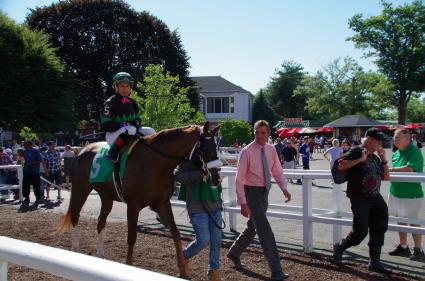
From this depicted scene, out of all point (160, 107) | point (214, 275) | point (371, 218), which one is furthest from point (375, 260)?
point (160, 107)

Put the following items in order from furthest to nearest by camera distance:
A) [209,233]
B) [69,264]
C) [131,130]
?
1. [131,130]
2. [209,233]
3. [69,264]

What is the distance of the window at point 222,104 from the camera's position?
240 feet

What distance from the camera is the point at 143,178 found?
6391 mm

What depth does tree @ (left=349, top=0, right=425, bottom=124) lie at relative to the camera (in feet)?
202

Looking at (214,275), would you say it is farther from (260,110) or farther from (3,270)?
(260,110)

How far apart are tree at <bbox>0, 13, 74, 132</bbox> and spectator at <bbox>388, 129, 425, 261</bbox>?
30.7 metres

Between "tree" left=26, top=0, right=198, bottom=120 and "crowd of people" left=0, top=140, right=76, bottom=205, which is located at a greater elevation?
"tree" left=26, top=0, right=198, bottom=120

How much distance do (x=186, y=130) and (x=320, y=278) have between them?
255 centimetres

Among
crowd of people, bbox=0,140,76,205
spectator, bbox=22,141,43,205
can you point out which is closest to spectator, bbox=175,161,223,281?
crowd of people, bbox=0,140,76,205

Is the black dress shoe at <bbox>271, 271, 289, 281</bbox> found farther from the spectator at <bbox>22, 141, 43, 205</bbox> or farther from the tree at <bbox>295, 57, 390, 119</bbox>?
the tree at <bbox>295, 57, 390, 119</bbox>

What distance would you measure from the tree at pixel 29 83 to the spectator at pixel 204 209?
1211 inches

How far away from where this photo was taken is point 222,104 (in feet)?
241

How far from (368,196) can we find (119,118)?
11.9ft

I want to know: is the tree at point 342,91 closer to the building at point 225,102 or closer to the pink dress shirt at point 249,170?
the building at point 225,102
